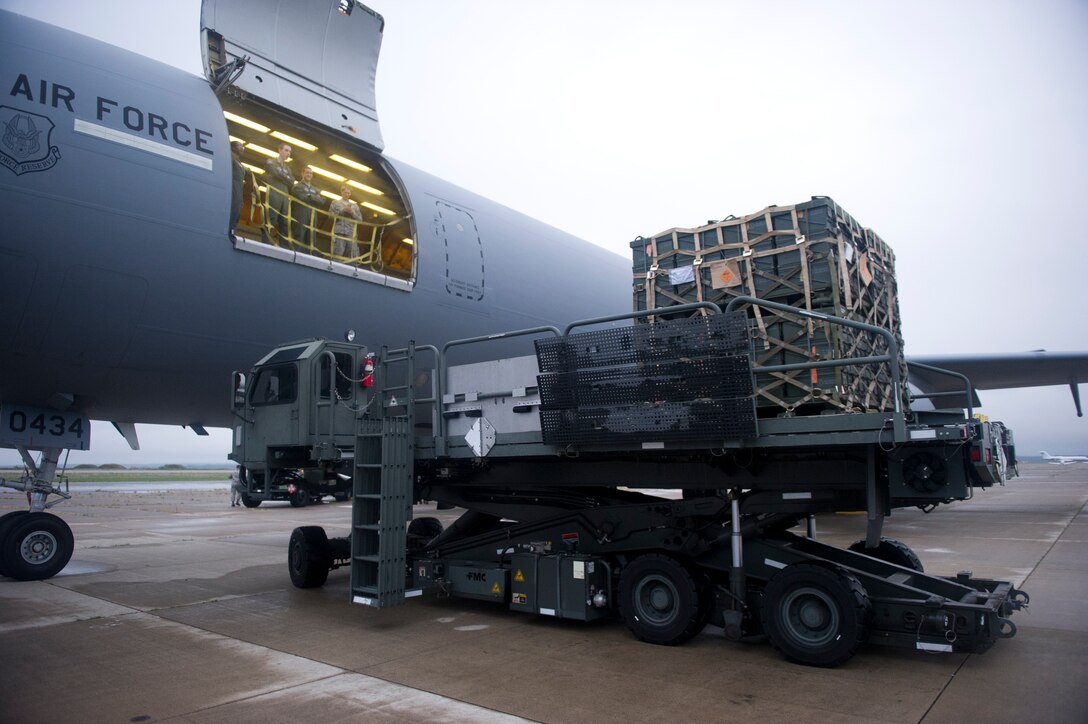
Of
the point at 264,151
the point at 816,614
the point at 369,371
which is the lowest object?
the point at 816,614

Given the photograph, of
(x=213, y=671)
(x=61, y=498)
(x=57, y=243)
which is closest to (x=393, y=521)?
(x=213, y=671)

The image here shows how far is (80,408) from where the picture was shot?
991 centimetres

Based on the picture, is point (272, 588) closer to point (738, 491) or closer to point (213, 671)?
point (213, 671)

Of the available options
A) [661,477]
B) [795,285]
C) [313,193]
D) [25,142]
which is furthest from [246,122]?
[795,285]

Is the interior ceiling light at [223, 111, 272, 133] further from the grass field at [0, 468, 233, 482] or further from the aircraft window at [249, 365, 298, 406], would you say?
the grass field at [0, 468, 233, 482]

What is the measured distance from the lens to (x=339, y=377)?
9.10 metres

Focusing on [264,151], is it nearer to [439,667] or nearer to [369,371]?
[369,371]

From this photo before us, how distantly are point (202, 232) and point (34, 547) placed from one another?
5.07 metres

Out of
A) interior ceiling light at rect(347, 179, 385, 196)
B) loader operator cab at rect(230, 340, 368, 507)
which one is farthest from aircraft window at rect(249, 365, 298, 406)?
interior ceiling light at rect(347, 179, 385, 196)

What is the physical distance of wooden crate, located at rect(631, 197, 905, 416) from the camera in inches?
263

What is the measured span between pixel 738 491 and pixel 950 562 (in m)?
6.45

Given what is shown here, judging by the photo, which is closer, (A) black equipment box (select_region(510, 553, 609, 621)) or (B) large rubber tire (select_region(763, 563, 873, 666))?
(B) large rubber tire (select_region(763, 563, 873, 666))

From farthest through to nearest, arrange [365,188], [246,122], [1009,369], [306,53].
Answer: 1. [1009,369]
2. [365,188]
3. [306,53]
4. [246,122]

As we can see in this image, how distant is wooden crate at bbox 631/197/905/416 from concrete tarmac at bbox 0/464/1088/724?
7.47 feet
